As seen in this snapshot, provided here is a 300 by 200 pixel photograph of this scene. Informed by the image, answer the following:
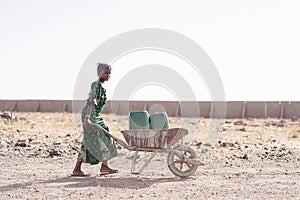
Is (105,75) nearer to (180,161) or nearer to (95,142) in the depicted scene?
(95,142)

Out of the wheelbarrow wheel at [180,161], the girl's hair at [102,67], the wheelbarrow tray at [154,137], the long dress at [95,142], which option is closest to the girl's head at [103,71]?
the girl's hair at [102,67]

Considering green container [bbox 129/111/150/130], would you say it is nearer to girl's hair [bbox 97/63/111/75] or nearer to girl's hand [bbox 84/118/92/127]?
girl's hand [bbox 84/118/92/127]

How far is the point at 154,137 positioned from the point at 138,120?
19.4 inches

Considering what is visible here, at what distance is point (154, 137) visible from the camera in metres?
9.04

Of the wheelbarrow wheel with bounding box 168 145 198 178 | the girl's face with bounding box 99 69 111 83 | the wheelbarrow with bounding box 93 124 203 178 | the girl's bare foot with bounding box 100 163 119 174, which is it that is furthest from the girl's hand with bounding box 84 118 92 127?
the wheelbarrow wheel with bounding box 168 145 198 178

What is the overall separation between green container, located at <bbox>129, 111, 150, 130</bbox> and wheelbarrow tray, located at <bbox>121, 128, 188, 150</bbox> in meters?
0.26

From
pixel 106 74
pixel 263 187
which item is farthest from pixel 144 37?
pixel 263 187

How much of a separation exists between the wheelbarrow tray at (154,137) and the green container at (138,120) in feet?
0.86

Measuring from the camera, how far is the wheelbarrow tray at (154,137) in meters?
9.00

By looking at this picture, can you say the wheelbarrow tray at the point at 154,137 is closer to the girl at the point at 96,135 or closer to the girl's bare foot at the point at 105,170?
the girl at the point at 96,135

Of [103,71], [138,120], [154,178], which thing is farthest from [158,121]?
[103,71]

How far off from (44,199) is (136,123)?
243 centimetres

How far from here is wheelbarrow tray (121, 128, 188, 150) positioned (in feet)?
29.5

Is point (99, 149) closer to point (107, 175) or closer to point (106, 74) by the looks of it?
point (107, 175)
